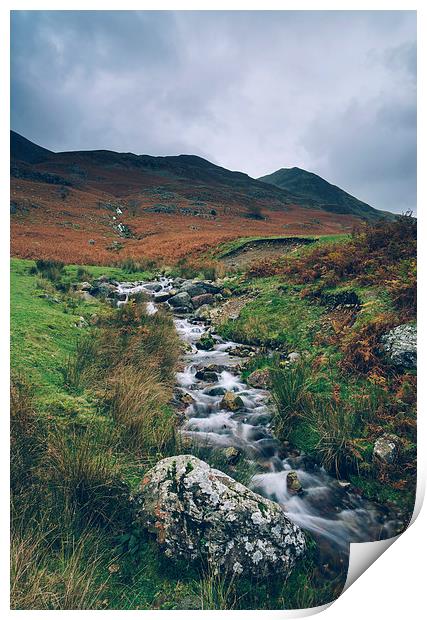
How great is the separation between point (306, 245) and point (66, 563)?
6.35 metres

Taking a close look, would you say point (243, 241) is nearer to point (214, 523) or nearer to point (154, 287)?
point (154, 287)

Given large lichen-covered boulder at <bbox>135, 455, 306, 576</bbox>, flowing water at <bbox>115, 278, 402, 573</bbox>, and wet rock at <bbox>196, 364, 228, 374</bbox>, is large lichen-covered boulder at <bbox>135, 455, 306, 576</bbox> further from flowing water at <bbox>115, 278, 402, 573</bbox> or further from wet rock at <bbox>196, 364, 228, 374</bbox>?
wet rock at <bbox>196, 364, 228, 374</bbox>

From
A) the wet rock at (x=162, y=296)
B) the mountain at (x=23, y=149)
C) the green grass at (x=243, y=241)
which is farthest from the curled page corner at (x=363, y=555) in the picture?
the green grass at (x=243, y=241)

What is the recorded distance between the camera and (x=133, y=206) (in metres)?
5.07

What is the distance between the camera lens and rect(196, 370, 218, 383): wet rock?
4270mm

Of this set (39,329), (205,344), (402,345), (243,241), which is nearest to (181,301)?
(205,344)

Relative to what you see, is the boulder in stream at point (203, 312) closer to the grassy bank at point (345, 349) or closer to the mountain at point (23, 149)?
the grassy bank at point (345, 349)

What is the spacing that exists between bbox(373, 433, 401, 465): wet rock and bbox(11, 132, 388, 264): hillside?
10.0ft

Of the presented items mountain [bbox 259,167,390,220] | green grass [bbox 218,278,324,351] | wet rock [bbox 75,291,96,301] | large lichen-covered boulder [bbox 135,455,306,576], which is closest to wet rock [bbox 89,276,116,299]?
wet rock [bbox 75,291,96,301]

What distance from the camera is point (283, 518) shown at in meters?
2.48
